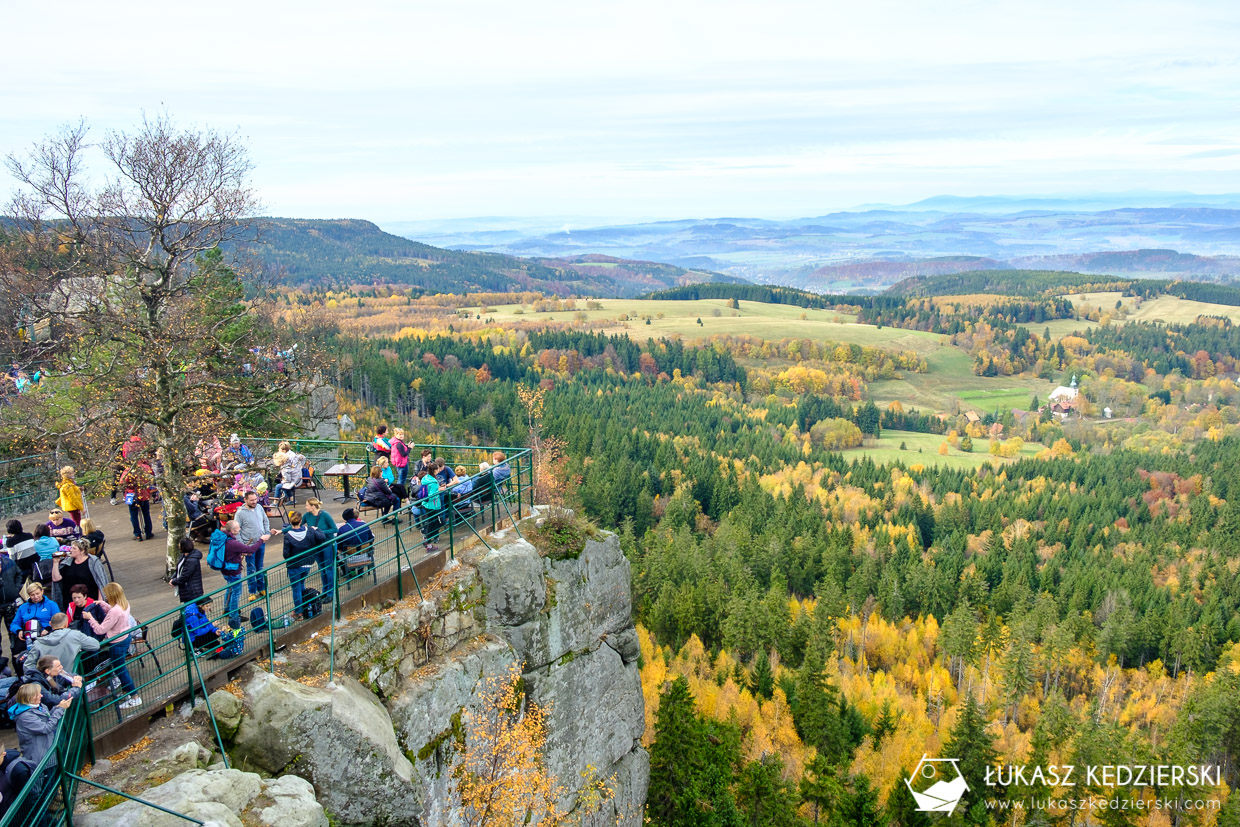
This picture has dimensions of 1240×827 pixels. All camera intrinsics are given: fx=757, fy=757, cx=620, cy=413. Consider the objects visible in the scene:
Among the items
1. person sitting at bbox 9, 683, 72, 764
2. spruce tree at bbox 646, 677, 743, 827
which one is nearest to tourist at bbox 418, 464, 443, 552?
person sitting at bbox 9, 683, 72, 764

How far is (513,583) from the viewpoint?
1862 centimetres

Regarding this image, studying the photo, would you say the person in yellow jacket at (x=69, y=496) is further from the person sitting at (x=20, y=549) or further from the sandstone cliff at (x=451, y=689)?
the sandstone cliff at (x=451, y=689)

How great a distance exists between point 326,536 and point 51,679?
5.50 m

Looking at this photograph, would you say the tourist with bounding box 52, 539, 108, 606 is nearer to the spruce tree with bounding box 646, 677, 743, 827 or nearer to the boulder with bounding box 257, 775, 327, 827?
the boulder with bounding box 257, 775, 327, 827

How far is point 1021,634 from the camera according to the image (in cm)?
Answer: 6219

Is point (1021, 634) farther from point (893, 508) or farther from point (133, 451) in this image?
point (133, 451)

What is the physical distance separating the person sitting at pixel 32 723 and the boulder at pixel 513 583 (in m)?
9.43

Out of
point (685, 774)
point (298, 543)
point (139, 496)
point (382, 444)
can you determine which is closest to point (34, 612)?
point (298, 543)

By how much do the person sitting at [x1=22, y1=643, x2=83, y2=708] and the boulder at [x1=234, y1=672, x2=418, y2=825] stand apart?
9.66 feet

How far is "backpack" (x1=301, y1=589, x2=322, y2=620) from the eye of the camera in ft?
50.8

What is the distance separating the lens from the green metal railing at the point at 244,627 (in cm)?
1040

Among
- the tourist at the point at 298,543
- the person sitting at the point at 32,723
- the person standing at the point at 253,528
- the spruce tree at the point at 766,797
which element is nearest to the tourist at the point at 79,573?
the person standing at the point at 253,528

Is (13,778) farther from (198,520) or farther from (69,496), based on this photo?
(69,496)

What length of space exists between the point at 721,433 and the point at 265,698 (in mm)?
114153
